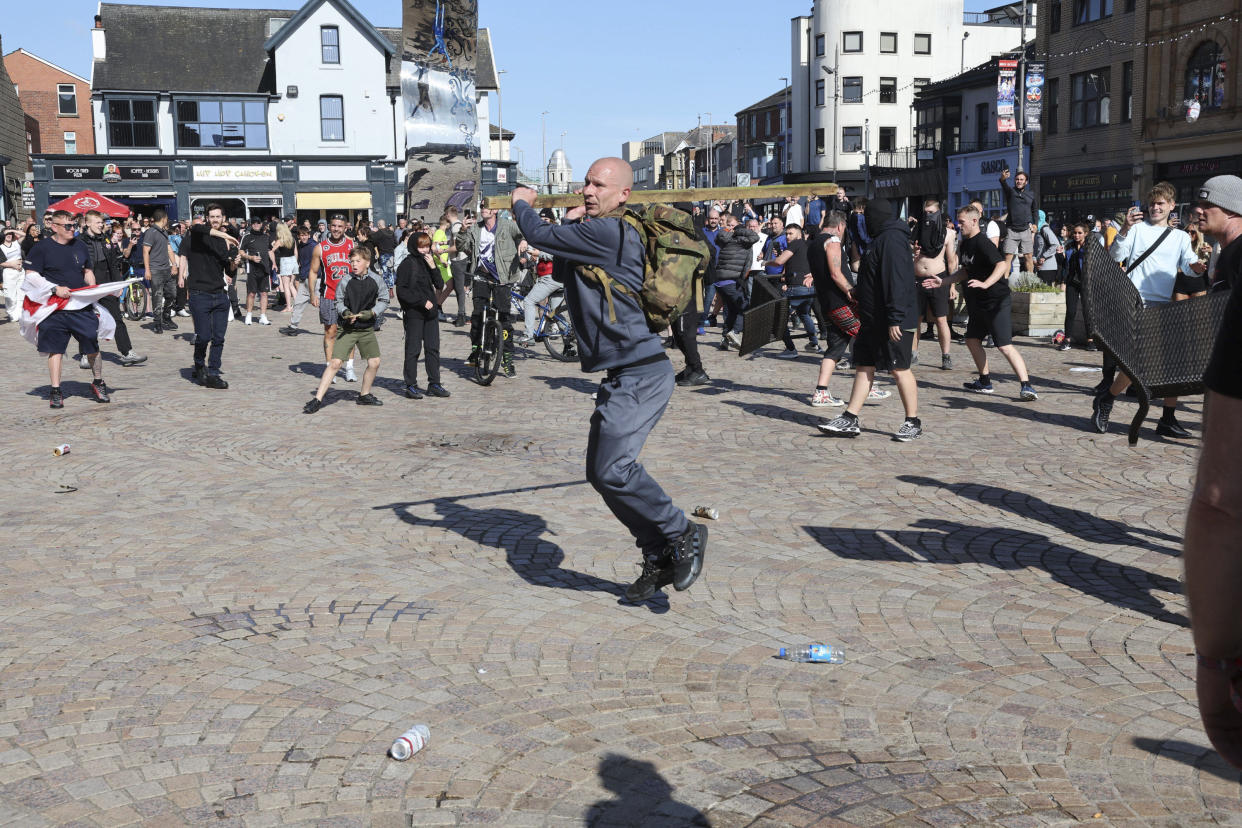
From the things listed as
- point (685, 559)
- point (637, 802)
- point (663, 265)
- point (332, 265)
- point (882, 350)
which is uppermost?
point (663, 265)

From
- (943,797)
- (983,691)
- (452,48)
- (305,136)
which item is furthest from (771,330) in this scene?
(305,136)

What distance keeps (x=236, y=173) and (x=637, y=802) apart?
53.8 m

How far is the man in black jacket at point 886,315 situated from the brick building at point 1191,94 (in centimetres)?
2741

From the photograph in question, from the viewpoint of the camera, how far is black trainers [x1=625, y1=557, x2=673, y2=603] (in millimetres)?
5559

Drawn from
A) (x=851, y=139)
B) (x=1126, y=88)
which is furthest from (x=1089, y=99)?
(x=851, y=139)

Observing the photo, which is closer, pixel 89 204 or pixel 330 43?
pixel 89 204

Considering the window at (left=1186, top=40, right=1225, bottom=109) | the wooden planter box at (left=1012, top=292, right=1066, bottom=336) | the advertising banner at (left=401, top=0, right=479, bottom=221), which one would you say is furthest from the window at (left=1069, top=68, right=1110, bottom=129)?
the advertising banner at (left=401, top=0, right=479, bottom=221)

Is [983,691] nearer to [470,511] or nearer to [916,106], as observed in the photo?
[470,511]

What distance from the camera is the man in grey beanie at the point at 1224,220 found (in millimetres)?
6312

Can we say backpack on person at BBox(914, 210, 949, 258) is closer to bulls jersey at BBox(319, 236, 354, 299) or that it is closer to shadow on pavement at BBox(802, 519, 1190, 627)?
bulls jersey at BBox(319, 236, 354, 299)

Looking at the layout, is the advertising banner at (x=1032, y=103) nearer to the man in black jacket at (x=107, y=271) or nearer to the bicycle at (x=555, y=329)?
the bicycle at (x=555, y=329)

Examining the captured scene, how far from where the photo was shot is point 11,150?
5388 cm

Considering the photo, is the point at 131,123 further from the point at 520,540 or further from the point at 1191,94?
the point at 520,540

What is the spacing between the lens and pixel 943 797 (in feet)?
11.8
